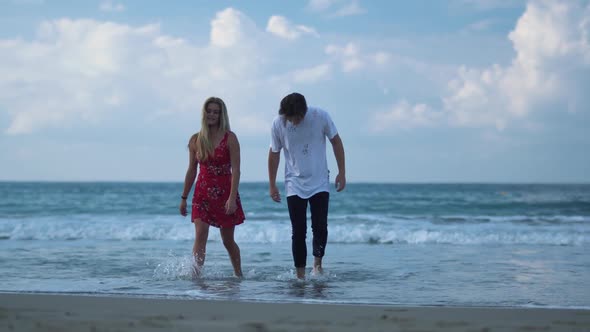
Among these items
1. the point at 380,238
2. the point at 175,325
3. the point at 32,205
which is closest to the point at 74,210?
the point at 32,205

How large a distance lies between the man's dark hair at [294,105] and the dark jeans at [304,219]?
2.37 feet

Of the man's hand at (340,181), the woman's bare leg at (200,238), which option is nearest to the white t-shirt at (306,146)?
the man's hand at (340,181)

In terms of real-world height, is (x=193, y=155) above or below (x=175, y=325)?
above

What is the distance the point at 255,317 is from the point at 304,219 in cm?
201

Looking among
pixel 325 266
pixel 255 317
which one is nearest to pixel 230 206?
pixel 255 317

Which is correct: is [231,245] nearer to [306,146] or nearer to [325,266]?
[306,146]

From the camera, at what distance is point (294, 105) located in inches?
200

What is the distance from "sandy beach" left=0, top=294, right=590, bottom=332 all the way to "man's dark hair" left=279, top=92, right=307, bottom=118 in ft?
5.36

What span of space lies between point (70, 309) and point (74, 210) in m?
28.3

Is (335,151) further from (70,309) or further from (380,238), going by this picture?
(380,238)

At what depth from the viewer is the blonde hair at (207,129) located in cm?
541

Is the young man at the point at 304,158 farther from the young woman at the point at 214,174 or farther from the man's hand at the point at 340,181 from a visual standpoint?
the young woman at the point at 214,174

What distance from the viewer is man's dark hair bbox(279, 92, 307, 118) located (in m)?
5.09

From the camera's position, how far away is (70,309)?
12.5 feet
